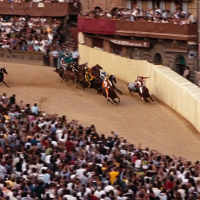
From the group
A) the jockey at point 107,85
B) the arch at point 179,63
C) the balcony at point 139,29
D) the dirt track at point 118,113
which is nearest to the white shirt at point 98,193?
the dirt track at point 118,113

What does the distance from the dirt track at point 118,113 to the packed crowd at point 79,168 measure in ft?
10.9

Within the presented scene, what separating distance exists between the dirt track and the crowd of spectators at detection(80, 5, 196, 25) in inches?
143

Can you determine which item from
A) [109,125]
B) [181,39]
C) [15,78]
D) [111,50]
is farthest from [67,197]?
[111,50]

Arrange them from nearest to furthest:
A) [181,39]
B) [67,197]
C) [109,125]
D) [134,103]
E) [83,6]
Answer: [67,197] → [109,125] → [134,103] → [181,39] → [83,6]

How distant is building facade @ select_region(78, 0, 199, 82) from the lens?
32.1 meters

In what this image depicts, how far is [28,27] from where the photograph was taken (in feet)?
136

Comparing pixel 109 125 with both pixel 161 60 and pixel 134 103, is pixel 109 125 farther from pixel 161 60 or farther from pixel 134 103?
pixel 161 60

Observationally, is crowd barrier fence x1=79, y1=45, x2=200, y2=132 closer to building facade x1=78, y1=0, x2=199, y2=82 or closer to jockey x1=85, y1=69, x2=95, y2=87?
building facade x1=78, y1=0, x2=199, y2=82

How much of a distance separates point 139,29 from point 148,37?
0.72m

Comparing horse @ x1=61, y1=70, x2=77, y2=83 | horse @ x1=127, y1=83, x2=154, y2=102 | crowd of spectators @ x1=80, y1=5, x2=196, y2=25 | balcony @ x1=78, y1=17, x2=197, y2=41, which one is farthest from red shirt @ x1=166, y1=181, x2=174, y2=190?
horse @ x1=61, y1=70, x2=77, y2=83

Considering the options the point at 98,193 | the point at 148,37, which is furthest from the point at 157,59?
the point at 98,193

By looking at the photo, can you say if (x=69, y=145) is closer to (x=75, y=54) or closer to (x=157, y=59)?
(x=157, y=59)

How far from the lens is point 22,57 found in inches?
1588

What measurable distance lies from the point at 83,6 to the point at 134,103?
1251 cm
